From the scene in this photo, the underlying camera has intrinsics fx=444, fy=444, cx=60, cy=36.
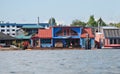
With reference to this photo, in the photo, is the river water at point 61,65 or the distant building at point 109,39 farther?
the distant building at point 109,39

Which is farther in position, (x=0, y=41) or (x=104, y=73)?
(x=0, y=41)

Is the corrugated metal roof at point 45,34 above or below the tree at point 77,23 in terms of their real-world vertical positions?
below

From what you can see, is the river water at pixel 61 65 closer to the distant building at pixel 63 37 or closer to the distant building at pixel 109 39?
the distant building at pixel 63 37

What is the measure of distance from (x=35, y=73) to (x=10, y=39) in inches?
2662

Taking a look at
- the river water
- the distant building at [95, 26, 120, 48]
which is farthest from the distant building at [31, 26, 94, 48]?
the river water

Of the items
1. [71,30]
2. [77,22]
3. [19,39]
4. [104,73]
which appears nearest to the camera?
[104,73]

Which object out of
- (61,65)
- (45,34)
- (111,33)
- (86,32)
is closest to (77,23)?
(86,32)

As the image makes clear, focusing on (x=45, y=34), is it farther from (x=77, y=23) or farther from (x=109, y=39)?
(x=77, y=23)

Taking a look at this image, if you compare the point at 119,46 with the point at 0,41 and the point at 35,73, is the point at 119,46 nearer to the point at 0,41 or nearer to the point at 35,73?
the point at 0,41

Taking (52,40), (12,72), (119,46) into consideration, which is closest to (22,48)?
(52,40)

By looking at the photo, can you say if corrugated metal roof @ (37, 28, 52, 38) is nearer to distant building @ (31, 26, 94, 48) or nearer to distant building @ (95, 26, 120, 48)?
distant building @ (31, 26, 94, 48)

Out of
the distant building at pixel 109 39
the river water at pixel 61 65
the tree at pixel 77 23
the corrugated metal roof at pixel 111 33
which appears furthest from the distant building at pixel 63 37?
the tree at pixel 77 23

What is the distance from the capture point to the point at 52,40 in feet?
297

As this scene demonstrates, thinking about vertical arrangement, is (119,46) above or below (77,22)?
below
